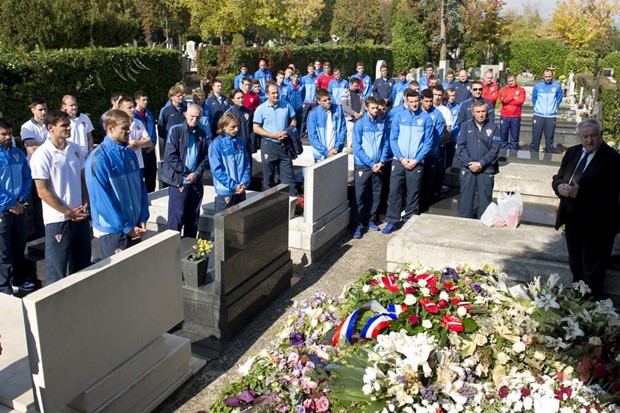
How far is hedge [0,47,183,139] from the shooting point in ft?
42.5

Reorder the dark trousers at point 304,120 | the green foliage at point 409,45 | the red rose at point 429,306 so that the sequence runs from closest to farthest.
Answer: the red rose at point 429,306 → the dark trousers at point 304,120 → the green foliage at point 409,45

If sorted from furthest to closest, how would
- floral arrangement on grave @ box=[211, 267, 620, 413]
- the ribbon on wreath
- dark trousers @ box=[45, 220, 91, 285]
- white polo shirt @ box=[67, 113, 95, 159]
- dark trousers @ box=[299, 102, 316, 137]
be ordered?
dark trousers @ box=[299, 102, 316, 137], white polo shirt @ box=[67, 113, 95, 159], dark trousers @ box=[45, 220, 91, 285], the ribbon on wreath, floral arrangement on grave @ box=[211, 267, 620, 413]

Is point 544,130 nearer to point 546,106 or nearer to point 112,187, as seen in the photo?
point 546,106

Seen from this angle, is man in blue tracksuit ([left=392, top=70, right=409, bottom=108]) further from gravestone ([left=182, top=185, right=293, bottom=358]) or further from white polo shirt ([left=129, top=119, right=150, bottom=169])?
gravestone ([left=182, top=185, right=293, bottom=358])

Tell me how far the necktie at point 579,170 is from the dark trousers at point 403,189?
3271mm

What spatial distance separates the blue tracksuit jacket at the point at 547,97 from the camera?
42.5ft

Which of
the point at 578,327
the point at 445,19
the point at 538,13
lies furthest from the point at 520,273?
the point at 538,13

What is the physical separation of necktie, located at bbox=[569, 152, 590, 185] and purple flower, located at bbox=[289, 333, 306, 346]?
10.7 ft

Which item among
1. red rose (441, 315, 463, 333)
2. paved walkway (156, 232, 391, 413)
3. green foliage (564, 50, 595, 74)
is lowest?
paved walkway (156, 232, 391, 413)

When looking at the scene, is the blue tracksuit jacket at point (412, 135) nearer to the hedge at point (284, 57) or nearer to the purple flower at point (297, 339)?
the purple flower at point (297, 339)

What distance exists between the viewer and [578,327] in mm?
3914

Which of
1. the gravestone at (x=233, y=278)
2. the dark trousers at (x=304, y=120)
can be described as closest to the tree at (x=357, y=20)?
the dark trousers at (x=304, y=120)

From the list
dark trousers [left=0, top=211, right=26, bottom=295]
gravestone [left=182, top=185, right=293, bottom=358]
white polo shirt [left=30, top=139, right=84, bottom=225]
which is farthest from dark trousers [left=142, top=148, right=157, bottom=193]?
gravestone [left=182, top=185, right=293, bottom=358]

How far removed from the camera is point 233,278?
237 inches
